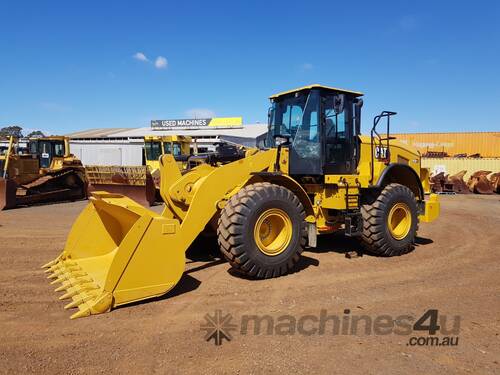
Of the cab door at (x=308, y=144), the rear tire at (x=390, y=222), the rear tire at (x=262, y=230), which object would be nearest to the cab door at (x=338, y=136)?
the cab door at (x=308, y=144)

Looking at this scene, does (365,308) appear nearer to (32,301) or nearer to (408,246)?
(408,246)

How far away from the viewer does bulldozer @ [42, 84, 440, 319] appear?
4.69 metres

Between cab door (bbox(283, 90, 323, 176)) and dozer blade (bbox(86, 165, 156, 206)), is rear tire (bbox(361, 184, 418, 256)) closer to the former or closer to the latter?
cab door (bbox(283, 90, 323, 176))

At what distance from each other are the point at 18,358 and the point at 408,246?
19.6ft

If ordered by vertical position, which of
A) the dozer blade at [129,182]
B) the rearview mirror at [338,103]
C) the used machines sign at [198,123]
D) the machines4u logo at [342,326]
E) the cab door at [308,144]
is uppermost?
the used machines sign at [198,123]

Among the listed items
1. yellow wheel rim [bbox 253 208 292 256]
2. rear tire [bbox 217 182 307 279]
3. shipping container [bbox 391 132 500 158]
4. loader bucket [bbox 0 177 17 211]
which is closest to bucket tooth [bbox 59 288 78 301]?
rear tire [bbox 217 182 307 279]

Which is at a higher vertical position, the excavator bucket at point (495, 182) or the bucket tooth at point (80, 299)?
the excavator bucket at point (495, 182)

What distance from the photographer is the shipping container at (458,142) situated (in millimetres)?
36906

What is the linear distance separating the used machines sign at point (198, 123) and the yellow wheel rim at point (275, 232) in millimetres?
46719

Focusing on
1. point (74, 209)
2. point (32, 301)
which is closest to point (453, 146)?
point (74, 209)

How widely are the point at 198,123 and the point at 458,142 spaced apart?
98.2ft

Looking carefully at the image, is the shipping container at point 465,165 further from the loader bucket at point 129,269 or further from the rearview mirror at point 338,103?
the loader bucket at point 129,269

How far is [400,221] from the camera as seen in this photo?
7.55 meters

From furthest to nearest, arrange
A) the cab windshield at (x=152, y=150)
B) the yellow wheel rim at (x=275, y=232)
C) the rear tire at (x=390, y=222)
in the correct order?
the cab windshield at (x=152, y=150) < the rear tire at (x=390, y=222) < the yellow wheel rim at (x=275, y=232)
